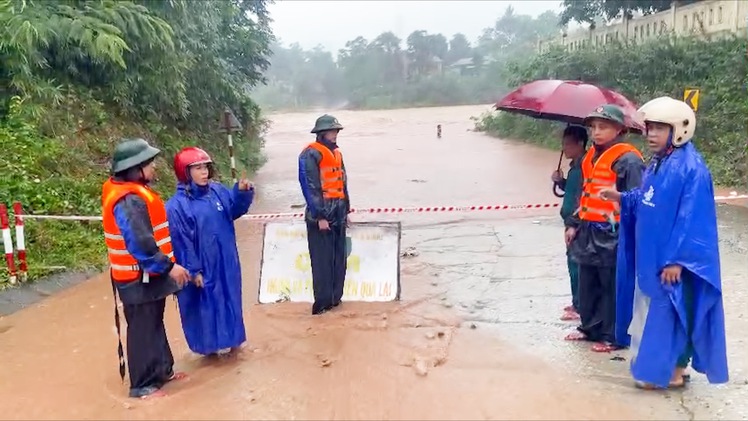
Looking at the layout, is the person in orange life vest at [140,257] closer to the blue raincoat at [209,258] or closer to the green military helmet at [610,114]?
the blue raincoat at [209,258]

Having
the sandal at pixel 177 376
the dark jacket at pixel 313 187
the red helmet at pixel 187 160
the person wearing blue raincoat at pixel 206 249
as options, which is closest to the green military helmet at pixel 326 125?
the dark jacket at pixel 313 187

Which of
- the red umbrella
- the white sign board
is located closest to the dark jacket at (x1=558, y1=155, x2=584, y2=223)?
the red umbrella

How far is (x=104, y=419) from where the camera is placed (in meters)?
4.44

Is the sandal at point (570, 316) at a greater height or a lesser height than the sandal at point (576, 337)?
lesser

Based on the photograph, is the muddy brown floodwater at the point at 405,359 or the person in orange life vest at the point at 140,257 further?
the muddy brown floodwater at the point at 405,359

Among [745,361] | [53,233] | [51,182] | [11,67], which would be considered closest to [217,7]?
[11,67]

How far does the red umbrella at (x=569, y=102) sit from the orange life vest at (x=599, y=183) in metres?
0.48

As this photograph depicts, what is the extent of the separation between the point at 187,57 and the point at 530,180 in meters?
8.24

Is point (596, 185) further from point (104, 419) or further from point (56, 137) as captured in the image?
point (56, 137)

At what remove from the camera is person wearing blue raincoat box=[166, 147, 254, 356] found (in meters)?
4.90

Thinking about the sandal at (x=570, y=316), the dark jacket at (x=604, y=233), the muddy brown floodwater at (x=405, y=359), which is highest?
the dark jacket at (x=604, y=233)

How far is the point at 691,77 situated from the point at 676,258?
15.7 metres

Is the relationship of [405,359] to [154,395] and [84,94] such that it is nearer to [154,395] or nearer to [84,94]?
[154,395]

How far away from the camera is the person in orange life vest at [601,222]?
4.98m
